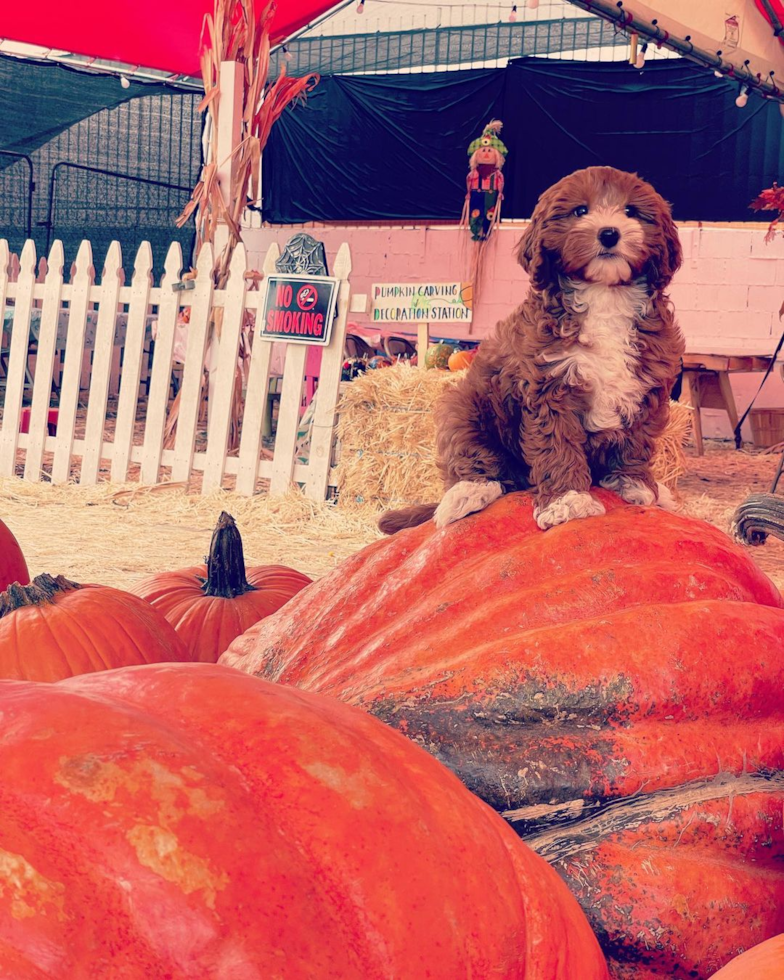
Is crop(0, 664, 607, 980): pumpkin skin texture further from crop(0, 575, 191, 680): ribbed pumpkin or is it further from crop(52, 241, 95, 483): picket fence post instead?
crop(52, 241, 95, 483): picket fence post

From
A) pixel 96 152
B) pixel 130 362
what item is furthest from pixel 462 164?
pixel 130 362

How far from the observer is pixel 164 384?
23.8 ft

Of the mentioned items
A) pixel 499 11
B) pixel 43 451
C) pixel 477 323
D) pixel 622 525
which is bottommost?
pixel 43 451

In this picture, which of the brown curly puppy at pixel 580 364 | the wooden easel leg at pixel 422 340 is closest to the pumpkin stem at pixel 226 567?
the brown curly puppy at pixel 580 364

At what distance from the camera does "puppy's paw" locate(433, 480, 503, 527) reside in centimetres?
191

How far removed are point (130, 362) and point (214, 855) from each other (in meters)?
6.93

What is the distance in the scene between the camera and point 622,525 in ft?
5.86

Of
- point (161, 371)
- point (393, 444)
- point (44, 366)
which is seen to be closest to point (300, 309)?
point (393, 444)

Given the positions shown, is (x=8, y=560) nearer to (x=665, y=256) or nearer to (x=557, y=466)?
(x=557, y=466)

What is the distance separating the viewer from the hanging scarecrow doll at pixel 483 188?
39.7 ft

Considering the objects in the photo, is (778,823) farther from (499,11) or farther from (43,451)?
(499,11)

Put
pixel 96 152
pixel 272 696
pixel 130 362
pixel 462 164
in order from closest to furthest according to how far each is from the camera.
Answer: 1. pixel 272 696
2. pixel 130 362
3. pixel 462 164
4. pixel 96 152

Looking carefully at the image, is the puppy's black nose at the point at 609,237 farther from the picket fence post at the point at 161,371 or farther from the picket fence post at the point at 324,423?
the picket fence post at the point at 161,371

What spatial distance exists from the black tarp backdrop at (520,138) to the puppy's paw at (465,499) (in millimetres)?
10594
